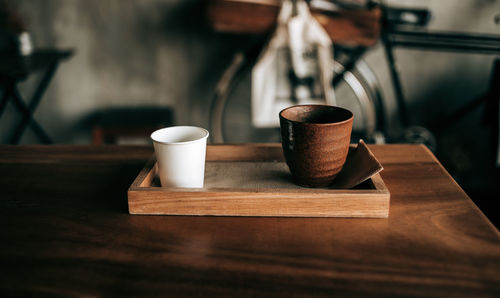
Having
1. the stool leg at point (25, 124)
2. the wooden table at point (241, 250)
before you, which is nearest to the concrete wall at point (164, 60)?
the stool leg at point (25, 124)

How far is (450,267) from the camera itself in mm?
520

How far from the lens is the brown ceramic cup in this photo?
26.1 inches

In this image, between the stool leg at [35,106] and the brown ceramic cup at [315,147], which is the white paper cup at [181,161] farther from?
the stool leg at [35,106]

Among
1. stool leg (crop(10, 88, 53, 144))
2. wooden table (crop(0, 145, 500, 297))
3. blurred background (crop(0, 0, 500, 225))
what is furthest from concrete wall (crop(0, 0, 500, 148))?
wooden table (crop(0, 145, 500, 297))

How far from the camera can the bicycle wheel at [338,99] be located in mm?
2000

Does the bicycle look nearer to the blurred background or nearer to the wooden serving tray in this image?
the blurred background

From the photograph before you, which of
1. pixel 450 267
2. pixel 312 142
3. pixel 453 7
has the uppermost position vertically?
pixel 453 7

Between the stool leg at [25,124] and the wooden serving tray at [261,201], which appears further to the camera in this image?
the stool leg at [25,124]

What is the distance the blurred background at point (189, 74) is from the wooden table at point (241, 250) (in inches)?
54.9

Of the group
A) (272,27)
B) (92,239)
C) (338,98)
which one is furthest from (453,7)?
(92,239)

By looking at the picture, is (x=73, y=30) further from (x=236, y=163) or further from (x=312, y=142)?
(x=312, y=142)

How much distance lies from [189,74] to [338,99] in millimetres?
801

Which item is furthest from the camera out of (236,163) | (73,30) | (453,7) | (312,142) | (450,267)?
(73,30)

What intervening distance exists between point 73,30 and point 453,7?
6.38ft
